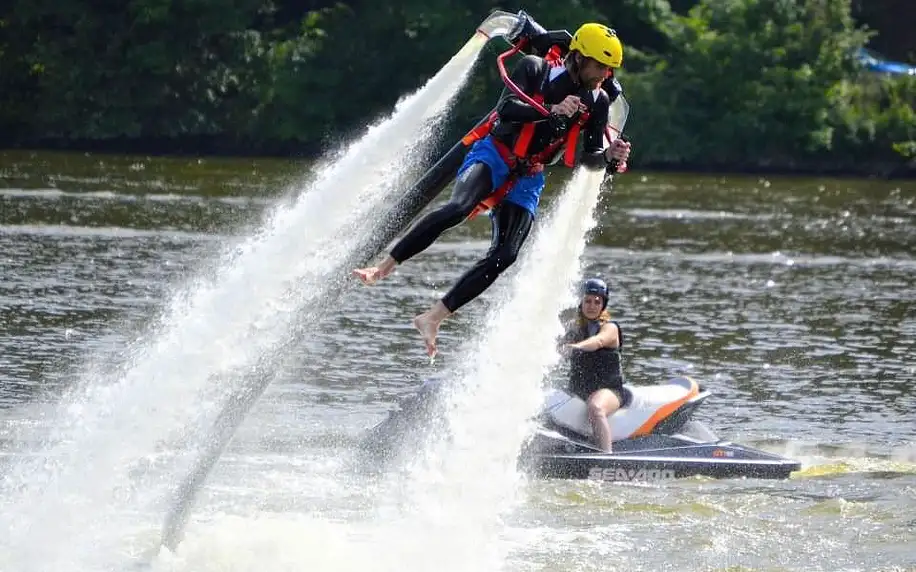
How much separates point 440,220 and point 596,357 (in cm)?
375

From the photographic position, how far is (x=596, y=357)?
14.9 m

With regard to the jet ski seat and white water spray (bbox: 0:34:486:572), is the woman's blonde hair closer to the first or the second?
the jet ski seat

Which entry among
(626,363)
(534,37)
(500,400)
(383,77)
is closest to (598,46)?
(534,37)

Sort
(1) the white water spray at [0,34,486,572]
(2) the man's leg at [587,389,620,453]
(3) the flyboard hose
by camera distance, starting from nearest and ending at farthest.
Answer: (1) the white water spray at [0,34,486,572] < (3) the flyboard hose < (2) the man's leg at [587,389,620,453]

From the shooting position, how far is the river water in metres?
12.0

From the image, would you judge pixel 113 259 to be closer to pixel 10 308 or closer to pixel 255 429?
pixel 10 308

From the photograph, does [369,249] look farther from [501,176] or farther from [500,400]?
[500,400]

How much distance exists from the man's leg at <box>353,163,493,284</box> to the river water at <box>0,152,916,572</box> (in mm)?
730

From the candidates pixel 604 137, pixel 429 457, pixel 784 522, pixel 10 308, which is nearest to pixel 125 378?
pixel 429 457

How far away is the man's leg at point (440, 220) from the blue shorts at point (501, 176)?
0.15 ft

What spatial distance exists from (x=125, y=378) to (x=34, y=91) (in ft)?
148

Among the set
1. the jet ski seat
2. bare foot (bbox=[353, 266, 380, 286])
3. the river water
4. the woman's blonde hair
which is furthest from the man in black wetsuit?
the jet ski seat

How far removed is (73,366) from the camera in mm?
17641

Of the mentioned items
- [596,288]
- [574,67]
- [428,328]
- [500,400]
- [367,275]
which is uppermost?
[574,67]
